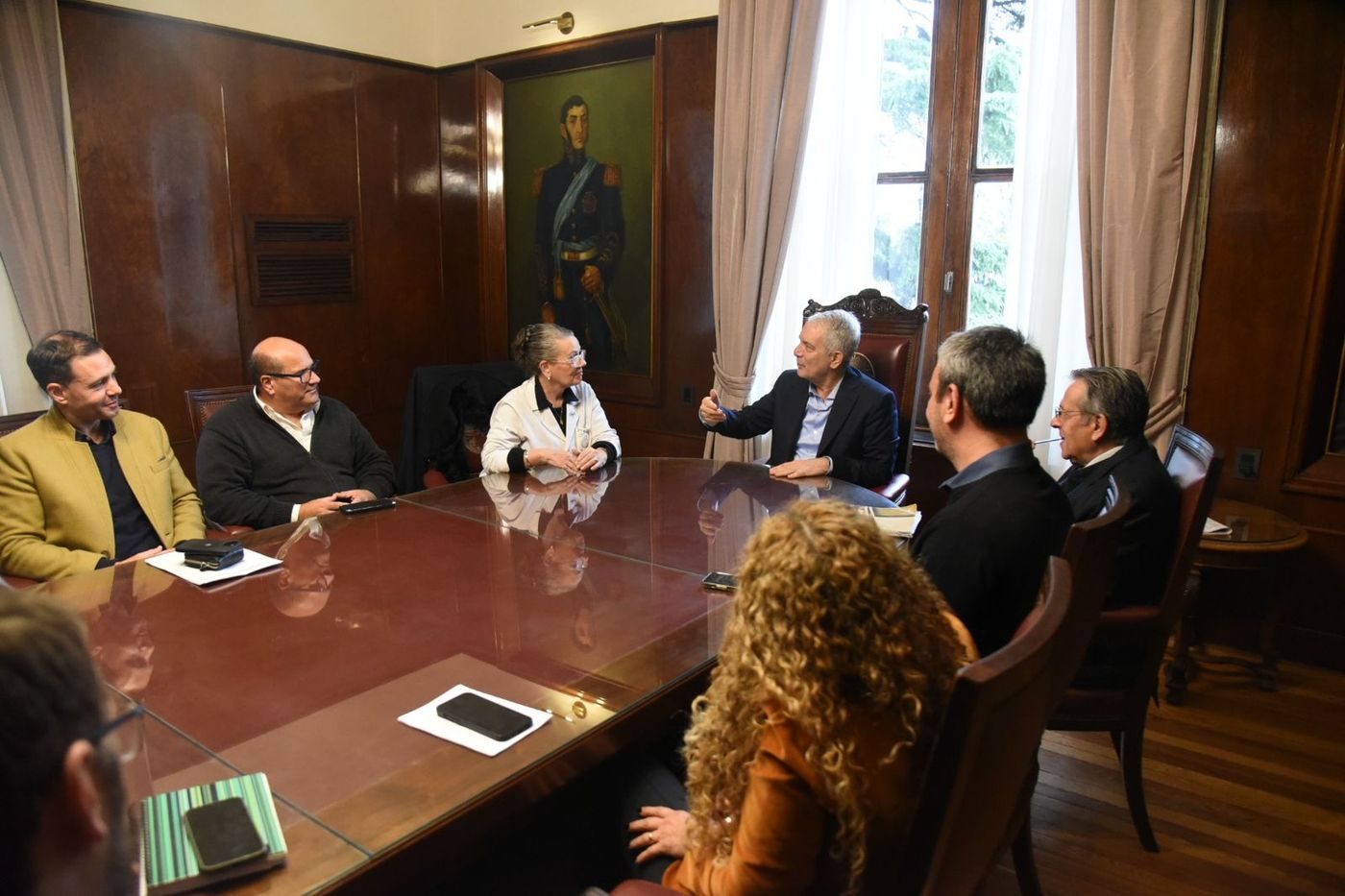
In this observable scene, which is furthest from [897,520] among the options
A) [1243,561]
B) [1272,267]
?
[1272,267]

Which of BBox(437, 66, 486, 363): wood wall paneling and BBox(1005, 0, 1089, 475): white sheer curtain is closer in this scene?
BBox(1005, 0, 1089, 475): white sheer curtain

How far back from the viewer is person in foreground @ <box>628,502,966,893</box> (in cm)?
96

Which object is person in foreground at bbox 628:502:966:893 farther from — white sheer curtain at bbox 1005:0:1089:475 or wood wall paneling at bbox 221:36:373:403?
wood wall paneling at bbox 221:36:373:403

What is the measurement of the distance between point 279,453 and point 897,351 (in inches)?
86.4

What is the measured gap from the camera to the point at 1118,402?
2281 millimetres

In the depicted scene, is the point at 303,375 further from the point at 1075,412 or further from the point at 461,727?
the point at 1075,412

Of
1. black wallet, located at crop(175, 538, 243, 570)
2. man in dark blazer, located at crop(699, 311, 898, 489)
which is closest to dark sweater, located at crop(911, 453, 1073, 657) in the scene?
man in dark blazer, located at crop(699, 311, 898, 489)

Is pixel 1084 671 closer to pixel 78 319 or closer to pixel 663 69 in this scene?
pixel 663 69

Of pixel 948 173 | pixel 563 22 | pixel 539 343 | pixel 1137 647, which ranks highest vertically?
pixel 563 22

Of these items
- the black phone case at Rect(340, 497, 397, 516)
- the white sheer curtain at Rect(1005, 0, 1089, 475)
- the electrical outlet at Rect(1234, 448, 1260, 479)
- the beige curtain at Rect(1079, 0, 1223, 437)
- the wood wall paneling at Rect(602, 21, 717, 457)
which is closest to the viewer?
the black phone case at Rect(340, 497, 397, 516)

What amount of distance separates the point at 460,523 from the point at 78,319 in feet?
7.68

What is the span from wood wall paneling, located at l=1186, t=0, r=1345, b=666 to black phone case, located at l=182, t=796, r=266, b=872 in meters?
3.06

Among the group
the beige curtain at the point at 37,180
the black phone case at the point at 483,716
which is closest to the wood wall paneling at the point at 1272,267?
the black phone case at the point at 483,716

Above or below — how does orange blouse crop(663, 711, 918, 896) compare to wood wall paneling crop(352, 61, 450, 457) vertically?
below
